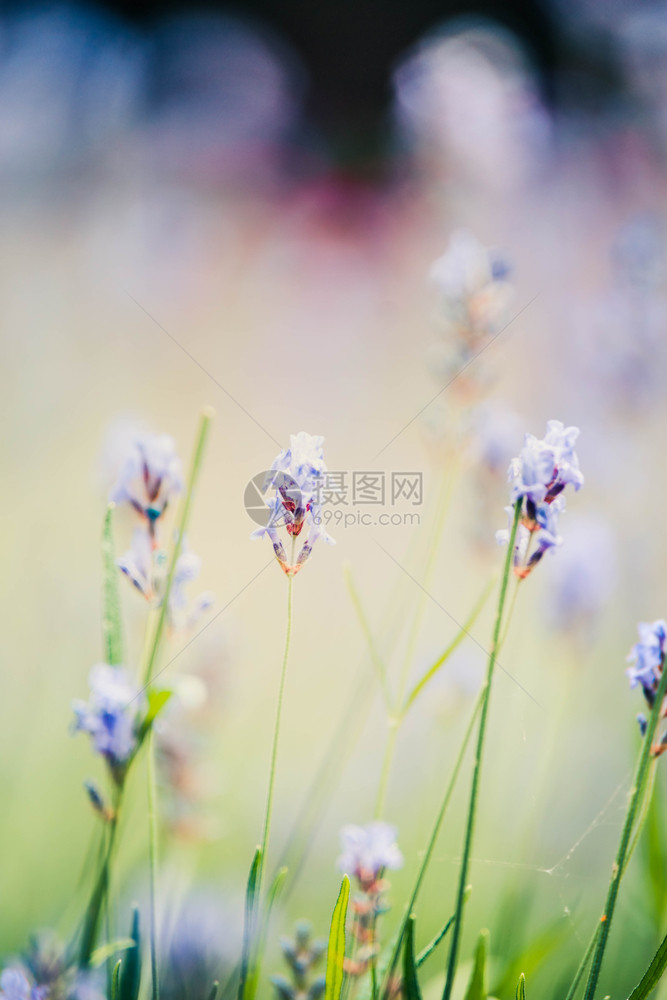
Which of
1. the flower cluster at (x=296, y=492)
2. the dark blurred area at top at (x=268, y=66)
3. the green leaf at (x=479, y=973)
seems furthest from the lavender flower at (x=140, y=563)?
the dark blurred area at top at (x=268, y=66)

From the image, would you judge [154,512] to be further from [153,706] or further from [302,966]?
[302,966]

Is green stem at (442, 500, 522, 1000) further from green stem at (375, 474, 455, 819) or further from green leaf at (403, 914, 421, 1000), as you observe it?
green stem at (375, 474, 455, 819)

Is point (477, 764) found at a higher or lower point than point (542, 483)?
lower

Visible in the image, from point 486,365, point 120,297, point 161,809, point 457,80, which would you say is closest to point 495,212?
point 457,80

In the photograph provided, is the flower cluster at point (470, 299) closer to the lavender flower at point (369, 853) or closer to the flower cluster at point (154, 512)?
the flower cluster at point (154, 512)

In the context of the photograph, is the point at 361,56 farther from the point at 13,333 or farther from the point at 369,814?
the point at 369,814

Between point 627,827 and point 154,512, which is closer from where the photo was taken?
point 627,827

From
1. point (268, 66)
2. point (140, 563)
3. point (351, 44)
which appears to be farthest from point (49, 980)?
point (351, 44)

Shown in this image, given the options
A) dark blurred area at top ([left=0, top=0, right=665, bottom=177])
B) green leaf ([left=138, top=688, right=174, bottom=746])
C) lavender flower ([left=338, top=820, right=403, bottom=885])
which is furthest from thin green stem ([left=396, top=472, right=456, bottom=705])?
Answer: dark blurred area at top ([left=0, top=0, right=665, bottom=177])
